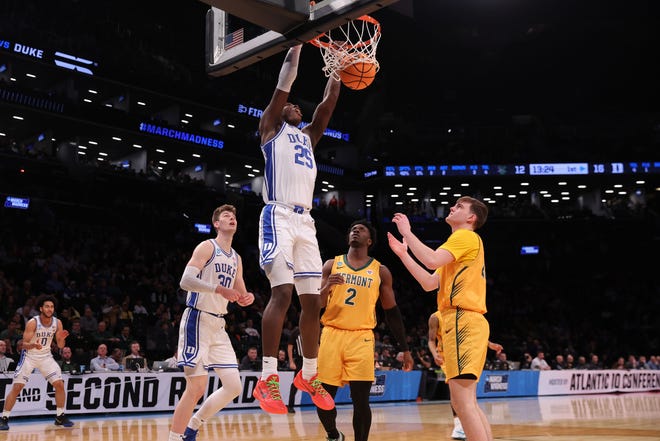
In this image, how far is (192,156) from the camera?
3316 cm

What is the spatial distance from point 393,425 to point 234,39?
7.45 m

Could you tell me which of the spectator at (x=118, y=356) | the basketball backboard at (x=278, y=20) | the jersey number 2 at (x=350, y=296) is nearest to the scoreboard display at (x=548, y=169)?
the spectator at (x=118, y=356)

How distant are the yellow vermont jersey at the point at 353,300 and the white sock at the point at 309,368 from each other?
1.37 metres

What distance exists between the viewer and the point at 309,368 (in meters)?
5.60

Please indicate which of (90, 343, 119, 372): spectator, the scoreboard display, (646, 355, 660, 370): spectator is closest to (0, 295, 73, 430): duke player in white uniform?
(90, 343, 119, 372): spectator

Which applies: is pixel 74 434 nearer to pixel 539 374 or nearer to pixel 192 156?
pixel 539 374

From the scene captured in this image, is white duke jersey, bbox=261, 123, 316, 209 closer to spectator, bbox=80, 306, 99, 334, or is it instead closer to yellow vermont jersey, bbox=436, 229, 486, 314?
yellow vermont jersey, bbox=436, 229, 486, 314

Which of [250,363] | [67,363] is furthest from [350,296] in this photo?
[250,363]

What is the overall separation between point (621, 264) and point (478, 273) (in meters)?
32.0

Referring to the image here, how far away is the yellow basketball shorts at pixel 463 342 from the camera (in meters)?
5.36

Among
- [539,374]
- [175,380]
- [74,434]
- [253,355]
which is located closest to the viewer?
[74,434]

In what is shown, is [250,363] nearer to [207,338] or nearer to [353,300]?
[207,338]

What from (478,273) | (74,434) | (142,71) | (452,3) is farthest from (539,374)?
(142,71)

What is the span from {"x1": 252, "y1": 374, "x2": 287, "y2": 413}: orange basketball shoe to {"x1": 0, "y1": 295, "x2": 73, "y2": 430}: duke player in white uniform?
636 centimetres
